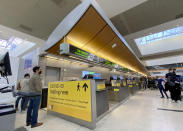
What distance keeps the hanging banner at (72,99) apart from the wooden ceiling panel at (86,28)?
158 cm

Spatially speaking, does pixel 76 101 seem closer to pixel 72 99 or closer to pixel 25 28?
pixel 72 99

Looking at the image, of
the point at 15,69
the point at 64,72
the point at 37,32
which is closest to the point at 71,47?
the point at 64,72

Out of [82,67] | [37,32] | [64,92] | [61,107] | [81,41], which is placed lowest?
[61,107]

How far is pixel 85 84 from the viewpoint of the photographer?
234 cm

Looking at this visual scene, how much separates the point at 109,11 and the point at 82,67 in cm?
430

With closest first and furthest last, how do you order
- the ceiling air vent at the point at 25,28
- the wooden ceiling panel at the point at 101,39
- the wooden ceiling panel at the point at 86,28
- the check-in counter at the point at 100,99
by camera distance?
1. the wooden ceiling panel at the point at 86,28
2. the check-in counter at the point at 100,99
3. the wooden ceiling panel at the point at 101,39
4. the ceiling air vent at the point at 25,28

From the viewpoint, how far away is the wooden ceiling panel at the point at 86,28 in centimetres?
232

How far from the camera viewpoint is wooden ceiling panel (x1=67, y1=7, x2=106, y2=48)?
7.62 feet

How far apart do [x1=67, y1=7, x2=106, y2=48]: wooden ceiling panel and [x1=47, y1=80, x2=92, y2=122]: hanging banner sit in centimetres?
158

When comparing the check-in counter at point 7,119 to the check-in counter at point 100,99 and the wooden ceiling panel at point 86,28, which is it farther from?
the wooden ceiling panel at point 86,28

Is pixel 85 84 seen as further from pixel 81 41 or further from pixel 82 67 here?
pixel 82 67

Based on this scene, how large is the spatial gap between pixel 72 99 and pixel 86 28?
2230 millimetres

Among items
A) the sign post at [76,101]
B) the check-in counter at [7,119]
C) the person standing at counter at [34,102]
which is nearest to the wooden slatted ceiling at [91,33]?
the person standing at counter at [34,102]

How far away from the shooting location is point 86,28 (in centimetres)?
282
